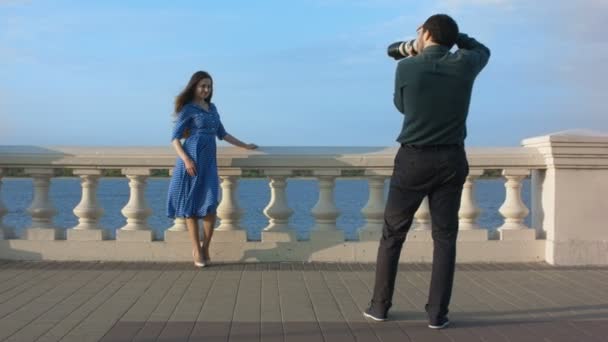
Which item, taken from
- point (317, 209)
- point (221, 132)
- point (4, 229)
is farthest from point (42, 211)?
point (317, 209)

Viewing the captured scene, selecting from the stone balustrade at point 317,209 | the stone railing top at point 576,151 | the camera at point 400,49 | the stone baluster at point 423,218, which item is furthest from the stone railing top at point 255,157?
the camera at point 400,49

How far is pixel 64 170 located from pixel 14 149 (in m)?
0.59

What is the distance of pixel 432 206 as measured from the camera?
5.09m

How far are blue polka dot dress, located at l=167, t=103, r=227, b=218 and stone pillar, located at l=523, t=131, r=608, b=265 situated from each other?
11.4 feet

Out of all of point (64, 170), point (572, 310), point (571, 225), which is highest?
point (64, 170)

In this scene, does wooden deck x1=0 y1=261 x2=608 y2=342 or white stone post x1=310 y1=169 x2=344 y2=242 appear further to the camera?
white stone post x1=310 y1=169 x2=344 y2=242

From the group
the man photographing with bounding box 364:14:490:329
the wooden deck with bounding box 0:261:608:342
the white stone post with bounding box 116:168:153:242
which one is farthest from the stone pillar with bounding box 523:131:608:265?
the white stone post with bounding box 116:168:153:242

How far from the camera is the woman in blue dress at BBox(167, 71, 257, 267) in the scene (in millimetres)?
6992

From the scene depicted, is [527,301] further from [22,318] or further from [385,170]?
[22,318]

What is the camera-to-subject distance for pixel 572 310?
556 cm

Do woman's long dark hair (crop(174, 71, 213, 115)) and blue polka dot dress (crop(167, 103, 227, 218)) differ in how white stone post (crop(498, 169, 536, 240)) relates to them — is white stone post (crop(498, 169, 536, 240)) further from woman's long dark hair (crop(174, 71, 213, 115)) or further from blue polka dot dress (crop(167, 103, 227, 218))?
woman's long dark hair (crop(174, 71, 213, 115))

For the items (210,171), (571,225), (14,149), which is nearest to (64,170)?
(14,149)

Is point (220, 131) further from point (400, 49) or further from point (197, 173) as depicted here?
point (400, 49)

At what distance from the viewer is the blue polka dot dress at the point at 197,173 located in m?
6.99
